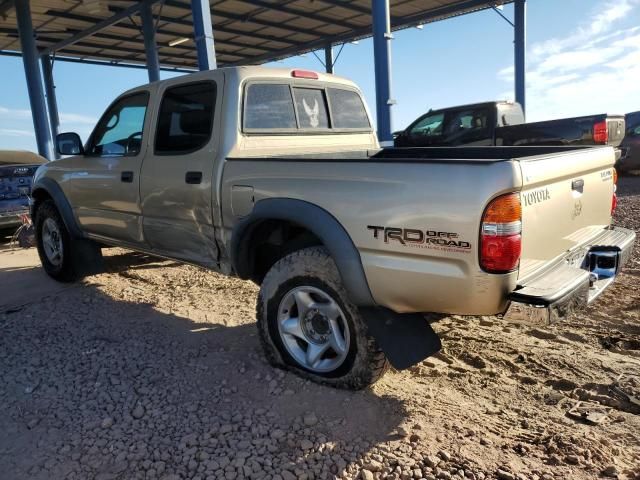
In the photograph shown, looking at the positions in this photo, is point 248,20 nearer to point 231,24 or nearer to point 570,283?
point 231,24

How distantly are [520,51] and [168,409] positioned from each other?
51.3ft

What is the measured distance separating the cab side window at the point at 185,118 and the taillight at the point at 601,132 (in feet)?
24.5

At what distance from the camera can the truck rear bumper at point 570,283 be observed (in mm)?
2262

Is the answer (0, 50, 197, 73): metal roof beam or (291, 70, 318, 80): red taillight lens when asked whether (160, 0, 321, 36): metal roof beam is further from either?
(291, 70, 318, 80): red taillight lens

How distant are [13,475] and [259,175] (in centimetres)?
199

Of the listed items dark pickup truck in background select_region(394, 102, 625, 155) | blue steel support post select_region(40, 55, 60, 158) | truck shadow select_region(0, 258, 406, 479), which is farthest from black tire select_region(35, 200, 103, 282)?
blue steel support post select_region(40, 55, 60, 158)

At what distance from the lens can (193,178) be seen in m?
3.58

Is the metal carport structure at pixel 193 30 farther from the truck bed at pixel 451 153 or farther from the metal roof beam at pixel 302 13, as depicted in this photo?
the truck bed at pixel 451 153

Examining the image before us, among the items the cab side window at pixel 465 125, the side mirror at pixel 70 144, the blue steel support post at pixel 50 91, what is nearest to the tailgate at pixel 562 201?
the side mirror at pixel 70 144

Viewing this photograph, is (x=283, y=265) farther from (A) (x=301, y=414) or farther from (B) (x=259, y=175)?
(A) (x=301, y=414)

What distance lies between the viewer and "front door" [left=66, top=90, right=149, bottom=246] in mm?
4238

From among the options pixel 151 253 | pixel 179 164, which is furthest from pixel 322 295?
pixel 151 253

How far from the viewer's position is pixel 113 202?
4.48m

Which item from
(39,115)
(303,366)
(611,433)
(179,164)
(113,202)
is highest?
(39,115)
